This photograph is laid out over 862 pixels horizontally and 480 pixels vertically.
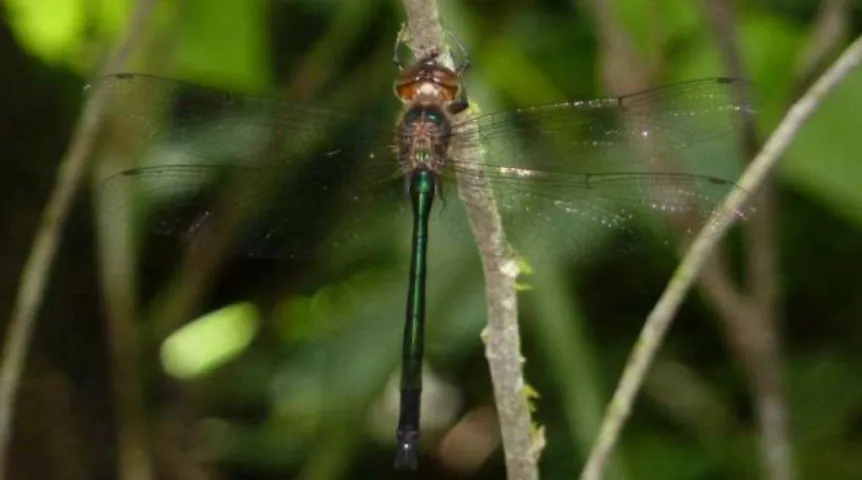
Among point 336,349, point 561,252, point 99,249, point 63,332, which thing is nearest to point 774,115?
point 561,252

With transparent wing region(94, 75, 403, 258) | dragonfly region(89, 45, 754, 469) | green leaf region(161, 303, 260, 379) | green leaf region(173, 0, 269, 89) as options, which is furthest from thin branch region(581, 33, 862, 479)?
green leaf region(161, 303, 260, 379)

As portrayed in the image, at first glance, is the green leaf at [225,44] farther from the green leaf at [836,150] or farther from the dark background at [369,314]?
the green leaf at [836,150]

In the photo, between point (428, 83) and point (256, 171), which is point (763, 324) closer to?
point (428, 83)

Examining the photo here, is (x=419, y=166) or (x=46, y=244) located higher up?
(x=419, y=166)

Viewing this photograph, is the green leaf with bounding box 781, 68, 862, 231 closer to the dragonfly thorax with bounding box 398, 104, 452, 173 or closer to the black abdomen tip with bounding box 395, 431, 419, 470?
the dragonfly thorax with bounding box 398, 104, 452, 173

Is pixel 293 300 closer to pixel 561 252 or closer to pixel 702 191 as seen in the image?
pixel 561 252

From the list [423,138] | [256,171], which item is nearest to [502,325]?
[423,138]

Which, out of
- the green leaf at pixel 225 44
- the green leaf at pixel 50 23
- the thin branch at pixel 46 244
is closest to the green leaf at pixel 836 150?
the green leaf at pixel 225 44
